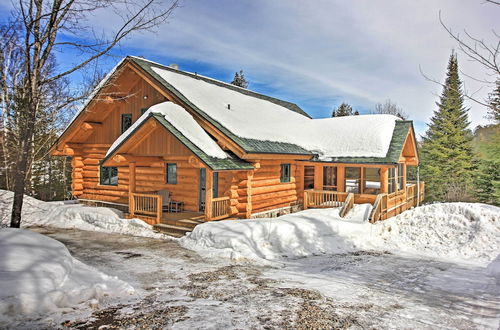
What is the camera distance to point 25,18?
886cm

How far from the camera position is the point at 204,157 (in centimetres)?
1145

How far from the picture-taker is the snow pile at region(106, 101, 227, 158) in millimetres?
12098

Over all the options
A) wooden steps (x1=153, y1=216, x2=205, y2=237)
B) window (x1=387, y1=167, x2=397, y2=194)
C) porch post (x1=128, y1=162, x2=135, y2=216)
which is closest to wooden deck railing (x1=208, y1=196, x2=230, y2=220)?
wooden steps (x1=153, y1=216, x2=205, y2=237)

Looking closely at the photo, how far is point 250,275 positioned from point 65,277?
4.04 metres

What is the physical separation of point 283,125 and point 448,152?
61.7 feet

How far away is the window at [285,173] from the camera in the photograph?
1634cm

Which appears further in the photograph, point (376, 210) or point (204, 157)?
point (376, 210)

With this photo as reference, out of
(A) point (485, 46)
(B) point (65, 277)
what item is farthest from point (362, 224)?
(B) point (65, 277)

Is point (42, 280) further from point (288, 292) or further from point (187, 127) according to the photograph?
point (187, 127)

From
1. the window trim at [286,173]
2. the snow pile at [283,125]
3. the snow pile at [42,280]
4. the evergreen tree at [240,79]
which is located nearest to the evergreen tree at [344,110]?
the evergreen tree at [240,79]

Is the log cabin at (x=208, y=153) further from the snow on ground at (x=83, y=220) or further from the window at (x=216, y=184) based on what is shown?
the snow on ground at (x=83, y=220)

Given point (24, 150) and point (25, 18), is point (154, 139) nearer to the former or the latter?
point (24, 150)

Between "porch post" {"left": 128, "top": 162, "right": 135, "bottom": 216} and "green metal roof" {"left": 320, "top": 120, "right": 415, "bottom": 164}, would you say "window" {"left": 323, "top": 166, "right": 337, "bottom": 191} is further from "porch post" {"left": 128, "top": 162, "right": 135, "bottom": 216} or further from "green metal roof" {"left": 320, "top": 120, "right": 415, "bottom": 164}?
"porch post" {"left": 128, "top": 162, "right": 135, "bottom": 216}

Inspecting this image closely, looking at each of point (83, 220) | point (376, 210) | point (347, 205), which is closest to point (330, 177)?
point (347, 205)
